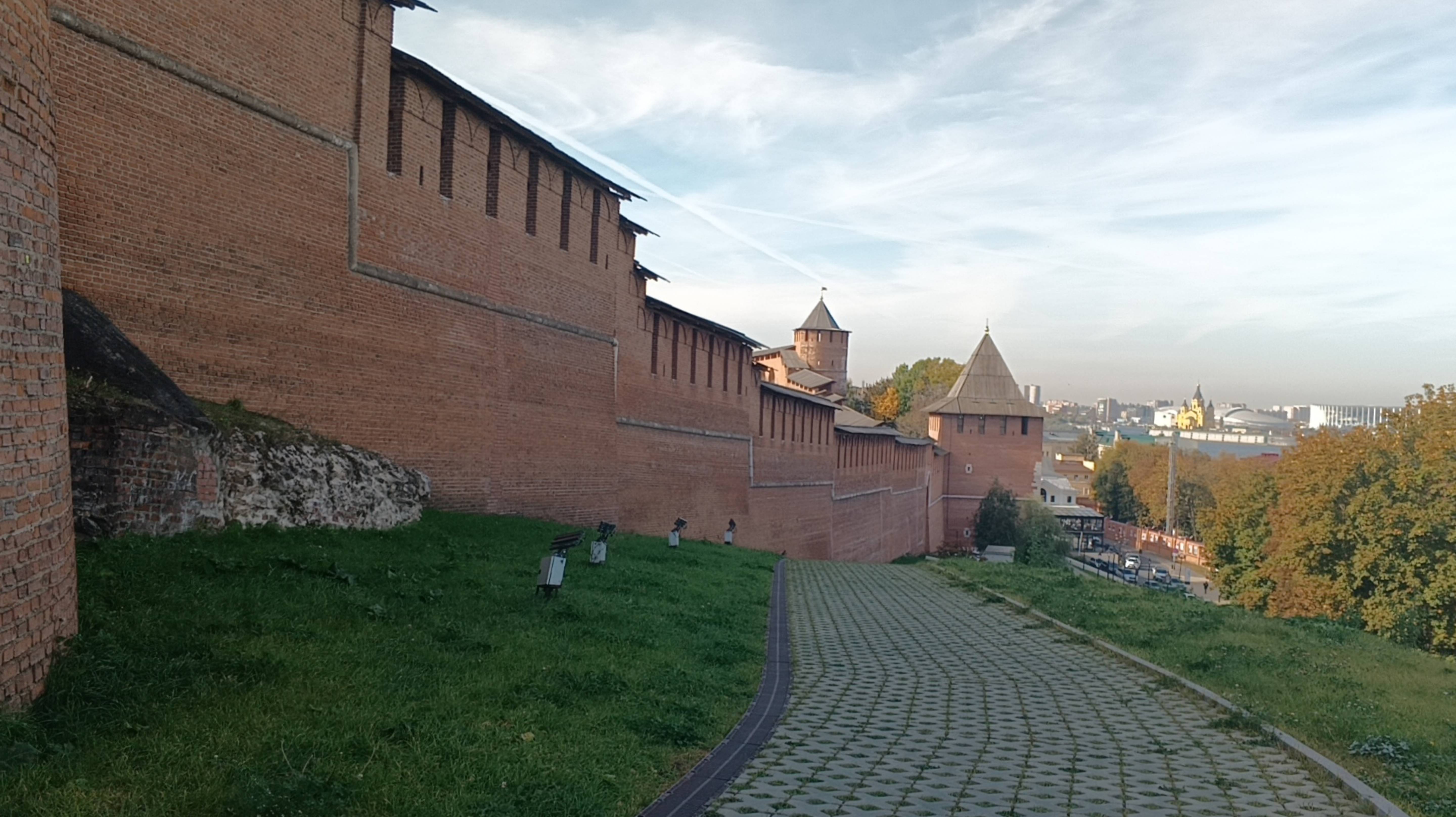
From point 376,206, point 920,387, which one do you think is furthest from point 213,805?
point 920,387

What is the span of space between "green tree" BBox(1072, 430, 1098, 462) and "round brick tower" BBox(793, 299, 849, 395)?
72.5 metres

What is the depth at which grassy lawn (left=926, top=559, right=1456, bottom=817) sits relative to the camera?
21.0 feet

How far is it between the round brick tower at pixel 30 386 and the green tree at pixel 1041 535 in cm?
3945

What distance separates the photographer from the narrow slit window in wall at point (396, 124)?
12.8 m

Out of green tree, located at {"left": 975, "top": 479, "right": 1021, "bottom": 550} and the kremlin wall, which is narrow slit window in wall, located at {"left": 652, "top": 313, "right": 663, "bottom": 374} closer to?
the kremlin wall

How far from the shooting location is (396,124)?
12.8m

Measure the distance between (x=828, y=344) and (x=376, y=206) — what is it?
64023 millimetres

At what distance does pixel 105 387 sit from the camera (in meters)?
7.36

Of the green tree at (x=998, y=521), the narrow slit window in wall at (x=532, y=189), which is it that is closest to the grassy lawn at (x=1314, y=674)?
the narrow slit window in wall at (x=532, y=189)

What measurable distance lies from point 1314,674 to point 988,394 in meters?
46.1

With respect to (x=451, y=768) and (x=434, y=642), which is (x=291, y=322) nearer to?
(x=434, y=642)

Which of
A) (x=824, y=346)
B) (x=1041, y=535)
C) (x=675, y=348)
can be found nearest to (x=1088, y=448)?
(x=824, y=346)

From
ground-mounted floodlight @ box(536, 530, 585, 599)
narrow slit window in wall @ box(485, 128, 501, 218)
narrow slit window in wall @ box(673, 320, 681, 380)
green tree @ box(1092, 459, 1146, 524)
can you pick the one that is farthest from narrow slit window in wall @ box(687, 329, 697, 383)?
green tree @ box(1092, 459, 1146, 524)

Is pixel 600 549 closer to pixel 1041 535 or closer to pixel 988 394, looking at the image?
pixel 1041 535
